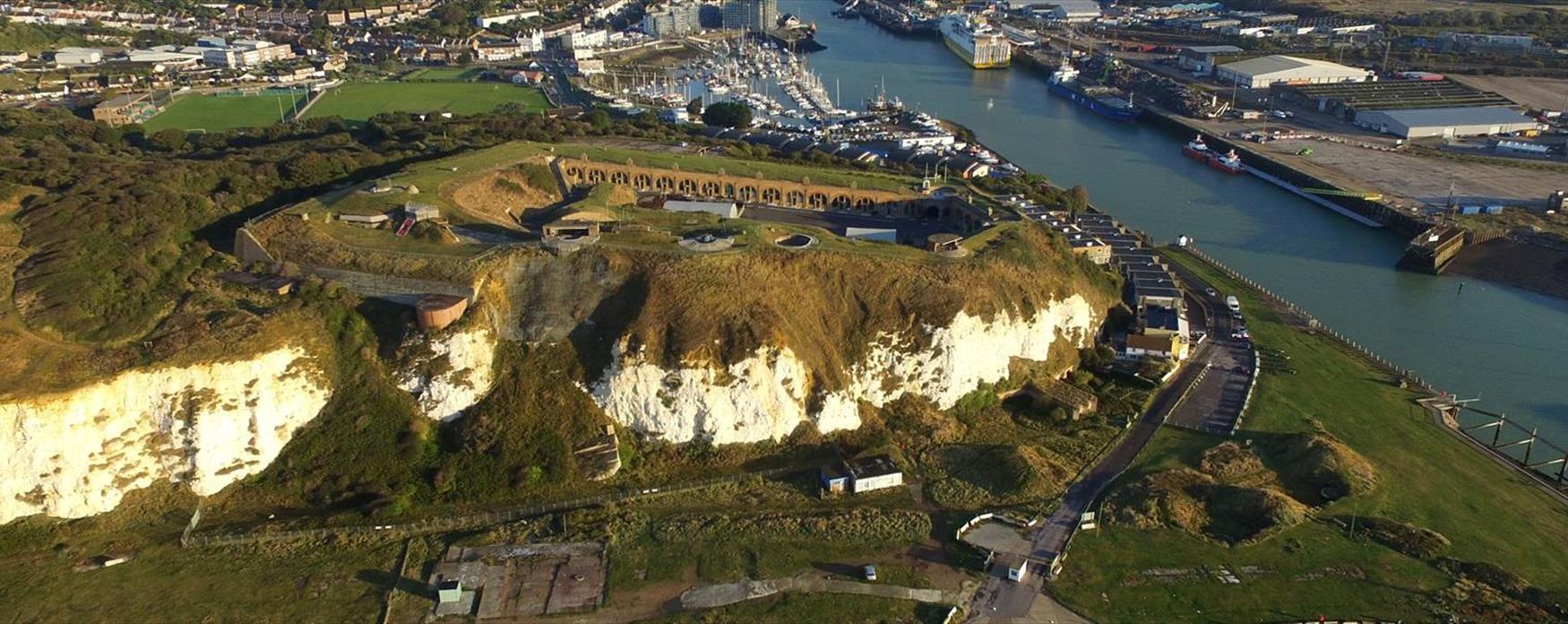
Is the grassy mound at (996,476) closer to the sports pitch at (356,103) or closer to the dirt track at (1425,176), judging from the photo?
the dirt track at (1425,176)

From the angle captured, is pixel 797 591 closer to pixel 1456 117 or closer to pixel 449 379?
pixel 449 379

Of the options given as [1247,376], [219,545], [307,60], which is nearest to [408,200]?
Answer: [219,545]

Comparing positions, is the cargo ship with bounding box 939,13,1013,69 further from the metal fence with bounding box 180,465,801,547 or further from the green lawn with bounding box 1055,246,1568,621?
the metal fence with bounding box 180,465,801,547

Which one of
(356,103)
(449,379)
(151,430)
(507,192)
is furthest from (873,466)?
(356,103)

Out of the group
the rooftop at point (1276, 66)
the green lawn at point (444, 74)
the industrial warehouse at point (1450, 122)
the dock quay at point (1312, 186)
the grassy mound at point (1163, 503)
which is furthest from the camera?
the green lawn at point (444, 74)

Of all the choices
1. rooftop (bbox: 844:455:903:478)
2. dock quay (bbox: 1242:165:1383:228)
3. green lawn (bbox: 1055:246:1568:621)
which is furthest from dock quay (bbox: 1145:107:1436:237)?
rooftop (bbox: 844:455:903:478)

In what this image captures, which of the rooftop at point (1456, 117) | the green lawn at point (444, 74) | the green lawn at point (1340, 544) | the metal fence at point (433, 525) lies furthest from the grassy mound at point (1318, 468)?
the green lawn at point (444, 74)
